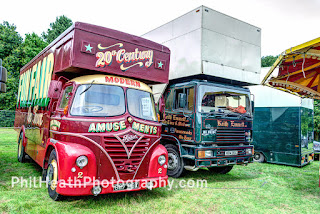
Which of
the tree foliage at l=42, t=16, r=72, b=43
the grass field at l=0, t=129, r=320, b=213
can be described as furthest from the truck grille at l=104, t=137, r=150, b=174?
the tree foliage at l=42, t=16, r=72, b=43

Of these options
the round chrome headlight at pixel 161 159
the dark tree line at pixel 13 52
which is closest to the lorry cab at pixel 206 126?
the round chrome headlight at pixel 161 159

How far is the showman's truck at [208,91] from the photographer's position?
6.64 metres

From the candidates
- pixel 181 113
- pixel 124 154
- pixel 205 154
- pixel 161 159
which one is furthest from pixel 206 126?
pixel 124 154

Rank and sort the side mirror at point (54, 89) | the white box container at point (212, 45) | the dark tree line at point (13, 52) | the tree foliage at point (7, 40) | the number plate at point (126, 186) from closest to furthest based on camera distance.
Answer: the number plate at point (126, 186)
the side mirror at point (54, 89)
the white box container at point (212, 45)
the dark tree line at point (13, 52)
the tree foliage at point (7, 40)

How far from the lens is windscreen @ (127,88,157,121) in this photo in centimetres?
498

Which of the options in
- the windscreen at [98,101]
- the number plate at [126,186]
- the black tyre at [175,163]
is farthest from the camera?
the black tyre at [175,163]

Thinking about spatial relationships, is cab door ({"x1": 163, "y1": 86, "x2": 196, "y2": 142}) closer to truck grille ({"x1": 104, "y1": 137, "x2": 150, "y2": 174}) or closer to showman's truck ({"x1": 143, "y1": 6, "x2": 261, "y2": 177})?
A: showman's truck ({"x1": 143, "y1": 6, "x2": 261, "y2": 177})

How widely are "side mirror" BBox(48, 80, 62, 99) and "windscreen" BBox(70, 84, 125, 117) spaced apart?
25.2 inches

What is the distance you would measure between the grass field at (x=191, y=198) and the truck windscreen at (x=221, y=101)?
2027mm

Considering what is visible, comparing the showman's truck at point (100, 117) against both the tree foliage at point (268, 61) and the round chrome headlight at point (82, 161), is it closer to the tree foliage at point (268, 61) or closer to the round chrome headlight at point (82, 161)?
the round chrome headlight at point (82, 161)

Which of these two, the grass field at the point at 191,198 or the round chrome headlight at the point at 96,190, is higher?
the round chrome headlight at the point at 96,190

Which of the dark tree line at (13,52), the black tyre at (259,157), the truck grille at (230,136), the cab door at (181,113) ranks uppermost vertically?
the dark tree line at (13,52)

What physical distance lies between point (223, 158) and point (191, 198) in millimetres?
1821

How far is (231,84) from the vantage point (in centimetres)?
780
